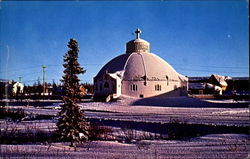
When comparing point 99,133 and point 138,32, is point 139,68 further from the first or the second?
point 99,133

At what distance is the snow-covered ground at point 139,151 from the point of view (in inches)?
293

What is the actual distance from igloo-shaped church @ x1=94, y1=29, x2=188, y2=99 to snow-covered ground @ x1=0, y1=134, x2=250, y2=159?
29466 millimetres

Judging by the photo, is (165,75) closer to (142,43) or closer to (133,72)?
(133,72)

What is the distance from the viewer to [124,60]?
4450cm

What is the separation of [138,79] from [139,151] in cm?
3238

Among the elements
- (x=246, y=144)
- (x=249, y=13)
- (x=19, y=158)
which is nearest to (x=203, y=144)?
(x=246, y=144)

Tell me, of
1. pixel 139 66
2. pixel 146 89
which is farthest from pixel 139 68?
pixel 146 89

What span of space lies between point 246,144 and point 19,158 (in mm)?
7557

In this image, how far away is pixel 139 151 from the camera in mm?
8133

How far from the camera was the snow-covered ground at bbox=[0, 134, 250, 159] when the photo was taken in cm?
743

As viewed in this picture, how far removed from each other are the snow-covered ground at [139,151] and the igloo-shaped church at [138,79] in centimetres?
2947

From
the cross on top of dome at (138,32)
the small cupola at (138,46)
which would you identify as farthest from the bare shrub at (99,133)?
the cross on top of dome at (138,32)

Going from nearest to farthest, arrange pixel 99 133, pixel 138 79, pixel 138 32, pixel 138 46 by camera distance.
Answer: pixel 99 133 → pixel 138 79 → pixel 138 46 → pixel 138 32

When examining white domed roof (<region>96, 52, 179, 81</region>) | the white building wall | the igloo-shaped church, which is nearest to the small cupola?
the igloo-shaped church
